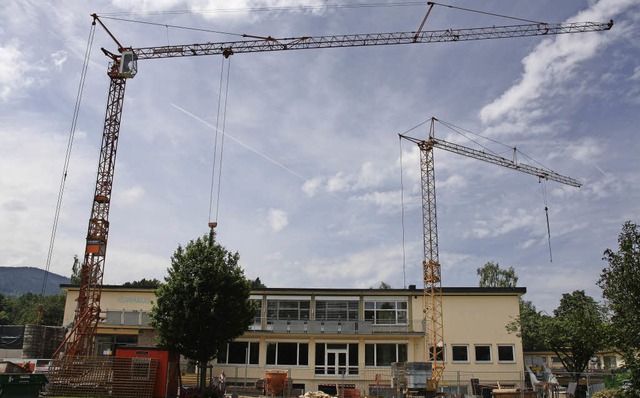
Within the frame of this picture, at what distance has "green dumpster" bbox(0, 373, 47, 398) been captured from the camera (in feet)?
65.6

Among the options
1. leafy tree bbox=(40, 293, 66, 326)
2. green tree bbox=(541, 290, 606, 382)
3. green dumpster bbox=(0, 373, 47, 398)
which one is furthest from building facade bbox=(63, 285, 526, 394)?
leafy tree bbox=(40, 293, 66, 326)

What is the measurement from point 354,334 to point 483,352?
9.24 m

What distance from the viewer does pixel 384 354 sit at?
39.6 m

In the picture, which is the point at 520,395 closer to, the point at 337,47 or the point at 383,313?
the point at 383,313

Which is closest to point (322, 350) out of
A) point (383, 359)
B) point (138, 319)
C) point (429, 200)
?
point (383, 359)

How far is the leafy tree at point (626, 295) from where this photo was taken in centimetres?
1605

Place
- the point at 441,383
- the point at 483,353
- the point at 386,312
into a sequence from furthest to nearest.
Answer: the point at 386,312 → the point at 483,353 → the point at 441,383

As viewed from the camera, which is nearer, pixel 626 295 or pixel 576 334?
pixel 626 295

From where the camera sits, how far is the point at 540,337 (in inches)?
1533

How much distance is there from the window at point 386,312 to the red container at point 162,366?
17.7 meters

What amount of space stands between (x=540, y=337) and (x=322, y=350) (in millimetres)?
15349

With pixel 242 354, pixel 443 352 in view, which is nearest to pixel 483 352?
pixel 443 352

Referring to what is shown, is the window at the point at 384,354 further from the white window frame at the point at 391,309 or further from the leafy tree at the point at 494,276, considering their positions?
the leafy tree at the point at 494,276

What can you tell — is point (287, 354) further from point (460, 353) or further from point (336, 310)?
point (460, 353)
